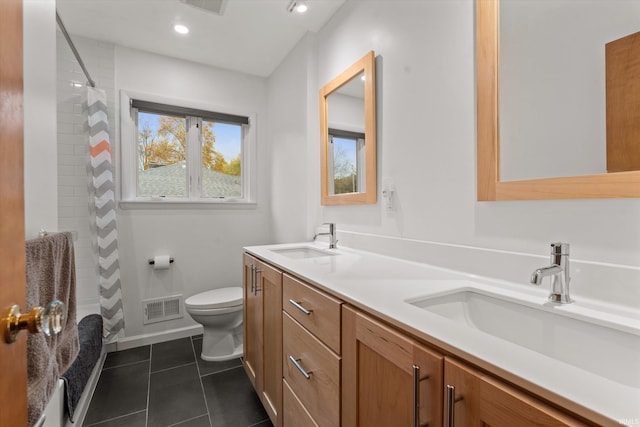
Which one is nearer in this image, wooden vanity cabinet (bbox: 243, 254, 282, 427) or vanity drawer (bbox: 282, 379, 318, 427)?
vanity drawer (bbox: 282, 379, 318, 427)

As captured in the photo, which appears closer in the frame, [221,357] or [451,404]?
[451,404]

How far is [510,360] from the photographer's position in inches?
18.8

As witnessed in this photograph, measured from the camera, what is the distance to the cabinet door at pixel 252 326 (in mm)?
1568

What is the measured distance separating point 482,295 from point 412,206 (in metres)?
0.54

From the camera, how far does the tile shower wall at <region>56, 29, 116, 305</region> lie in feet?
7.16

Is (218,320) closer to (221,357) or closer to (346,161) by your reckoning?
(221,357)

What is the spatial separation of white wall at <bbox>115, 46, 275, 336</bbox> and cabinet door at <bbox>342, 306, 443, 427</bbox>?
83.7 inches

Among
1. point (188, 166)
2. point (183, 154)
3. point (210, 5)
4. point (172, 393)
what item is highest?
point (210, 5)

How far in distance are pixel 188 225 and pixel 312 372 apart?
2029 mm

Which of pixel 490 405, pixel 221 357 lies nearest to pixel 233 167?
pixel 221 357

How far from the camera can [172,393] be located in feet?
5.75


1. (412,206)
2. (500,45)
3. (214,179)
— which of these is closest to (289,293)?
(412,206)

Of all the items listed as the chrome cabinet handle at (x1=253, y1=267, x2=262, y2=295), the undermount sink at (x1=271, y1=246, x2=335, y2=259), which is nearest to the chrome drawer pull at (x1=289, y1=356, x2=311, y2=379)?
the chrome cabinet handle at (x1=253, y1=267, x2=262, y2=295)

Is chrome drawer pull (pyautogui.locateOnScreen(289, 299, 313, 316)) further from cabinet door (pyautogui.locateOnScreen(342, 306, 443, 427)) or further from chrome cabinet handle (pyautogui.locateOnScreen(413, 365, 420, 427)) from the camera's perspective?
chrome cabinet handle (pyautogui.locateOnScreen(413, 365, 420, 427))
